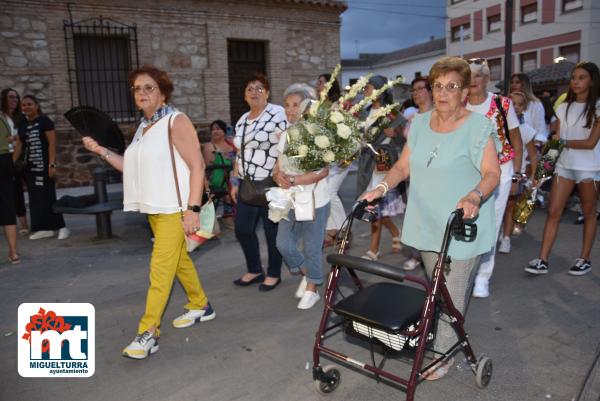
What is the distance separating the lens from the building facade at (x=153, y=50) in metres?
11.2

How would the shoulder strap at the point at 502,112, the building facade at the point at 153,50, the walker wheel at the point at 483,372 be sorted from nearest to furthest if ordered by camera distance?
the walker wheel at the point at 483,372 → the shoulder strap at the point at 502,112 → the building facade at the point at 153,50

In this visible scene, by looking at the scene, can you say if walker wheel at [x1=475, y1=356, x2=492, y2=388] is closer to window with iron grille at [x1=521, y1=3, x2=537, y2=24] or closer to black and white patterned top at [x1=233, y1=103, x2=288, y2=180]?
black and white patterned top at [x1=233, y1=103, x2=288, y2=180]

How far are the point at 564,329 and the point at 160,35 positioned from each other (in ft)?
36.9

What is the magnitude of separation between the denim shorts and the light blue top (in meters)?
2.39

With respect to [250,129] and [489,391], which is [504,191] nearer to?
[489,391]

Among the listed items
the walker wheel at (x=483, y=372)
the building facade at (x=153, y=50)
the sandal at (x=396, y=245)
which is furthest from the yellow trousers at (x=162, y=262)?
the building facade at (x=153, y=50)

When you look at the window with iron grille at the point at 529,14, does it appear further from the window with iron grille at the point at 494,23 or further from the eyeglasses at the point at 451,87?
the eyeglasses at the point at 451,87

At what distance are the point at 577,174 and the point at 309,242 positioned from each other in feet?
8.87

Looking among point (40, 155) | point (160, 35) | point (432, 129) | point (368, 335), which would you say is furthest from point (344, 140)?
point (160, 35)

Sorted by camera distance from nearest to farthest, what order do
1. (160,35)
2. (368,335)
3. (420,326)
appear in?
(420,326), (368,335), (160,35)

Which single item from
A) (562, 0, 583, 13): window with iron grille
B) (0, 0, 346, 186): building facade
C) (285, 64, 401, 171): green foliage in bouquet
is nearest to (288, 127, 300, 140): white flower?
(285, 64, 401, 171): green foliage in bouquet

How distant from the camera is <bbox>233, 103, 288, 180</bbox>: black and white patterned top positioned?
4.68 m

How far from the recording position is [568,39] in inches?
1190

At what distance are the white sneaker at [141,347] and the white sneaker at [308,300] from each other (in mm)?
1335
